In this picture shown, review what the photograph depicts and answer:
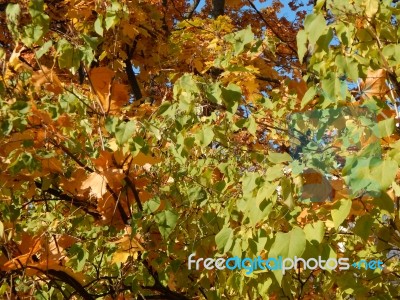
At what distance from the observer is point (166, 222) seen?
200 centimetres

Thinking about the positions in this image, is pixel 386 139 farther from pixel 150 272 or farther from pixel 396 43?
pixel 150 272

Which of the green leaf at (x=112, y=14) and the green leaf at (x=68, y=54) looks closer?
the green leaf at (x=68, y=54)

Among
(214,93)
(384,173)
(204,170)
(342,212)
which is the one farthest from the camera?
(204,170)

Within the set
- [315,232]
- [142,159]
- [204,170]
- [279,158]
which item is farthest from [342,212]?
[204,170]

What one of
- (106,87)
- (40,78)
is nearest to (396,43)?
(106,87)

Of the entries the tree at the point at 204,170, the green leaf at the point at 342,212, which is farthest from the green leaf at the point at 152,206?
the green leaf at the point at 342,212

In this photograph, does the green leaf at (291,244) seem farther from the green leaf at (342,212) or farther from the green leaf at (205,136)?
the green leaf at (205,136)

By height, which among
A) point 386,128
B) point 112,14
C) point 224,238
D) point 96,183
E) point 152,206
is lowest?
point 224,238

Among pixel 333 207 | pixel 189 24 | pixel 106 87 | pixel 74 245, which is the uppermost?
pixel 189 24

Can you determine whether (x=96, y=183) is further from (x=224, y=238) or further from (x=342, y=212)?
(x=342, y=212)

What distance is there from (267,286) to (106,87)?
3.47ft

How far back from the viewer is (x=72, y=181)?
2291 millimetres

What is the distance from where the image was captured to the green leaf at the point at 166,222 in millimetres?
1978

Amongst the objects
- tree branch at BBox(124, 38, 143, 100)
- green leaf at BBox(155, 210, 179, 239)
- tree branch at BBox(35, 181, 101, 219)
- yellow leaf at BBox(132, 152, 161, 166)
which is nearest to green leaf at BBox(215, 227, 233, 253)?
green leaf at BBox(155, 210, 179, 239)
